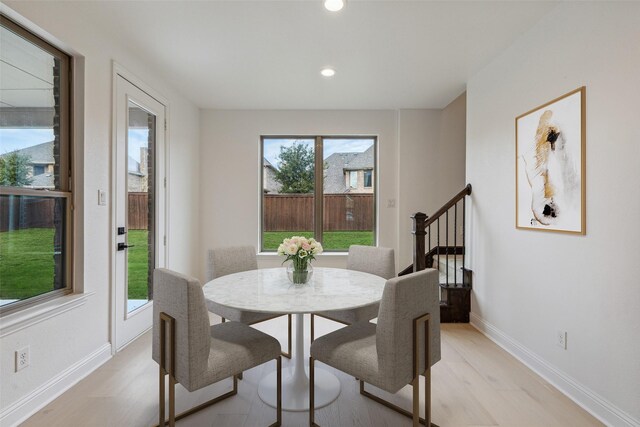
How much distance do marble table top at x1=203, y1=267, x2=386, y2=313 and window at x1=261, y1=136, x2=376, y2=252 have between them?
2197 mm

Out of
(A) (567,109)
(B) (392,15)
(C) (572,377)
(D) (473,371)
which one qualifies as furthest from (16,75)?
(C) (572,377)

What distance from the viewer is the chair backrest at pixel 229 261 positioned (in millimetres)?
2424

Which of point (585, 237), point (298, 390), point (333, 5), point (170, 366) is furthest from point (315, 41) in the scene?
point (298, 390)

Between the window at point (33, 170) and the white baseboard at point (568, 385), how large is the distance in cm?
331

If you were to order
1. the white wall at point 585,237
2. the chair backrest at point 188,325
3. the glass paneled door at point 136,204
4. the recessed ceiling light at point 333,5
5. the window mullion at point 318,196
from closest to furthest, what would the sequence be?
the chair backrest at point 188,325 < the white wall at point 585,237 < the recessed ceiling light at point 333,5 < the glass paneled door at point 136,204 < the window mullion at point 318,196

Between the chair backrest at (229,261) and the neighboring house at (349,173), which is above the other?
the neighboring house at (349,173)

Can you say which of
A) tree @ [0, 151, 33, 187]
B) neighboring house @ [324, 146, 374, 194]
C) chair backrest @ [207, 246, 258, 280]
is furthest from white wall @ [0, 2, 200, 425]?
neighboring house @ [324, 146, 374, 194]

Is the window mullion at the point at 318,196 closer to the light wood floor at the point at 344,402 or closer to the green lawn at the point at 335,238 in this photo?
the green lawn at the point at 335,238

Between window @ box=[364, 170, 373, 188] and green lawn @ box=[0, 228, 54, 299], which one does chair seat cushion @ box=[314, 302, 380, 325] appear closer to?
green lawn @ box=[0, 228, 54, 299]

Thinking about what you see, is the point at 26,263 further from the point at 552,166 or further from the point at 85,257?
the point at 552,166

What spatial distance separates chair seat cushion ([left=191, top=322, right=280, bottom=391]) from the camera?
1426 millimetres

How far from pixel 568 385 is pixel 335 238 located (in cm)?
293

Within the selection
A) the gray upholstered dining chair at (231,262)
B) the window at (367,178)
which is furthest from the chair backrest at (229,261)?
the window at (367,178)

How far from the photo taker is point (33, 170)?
190 centimetres
